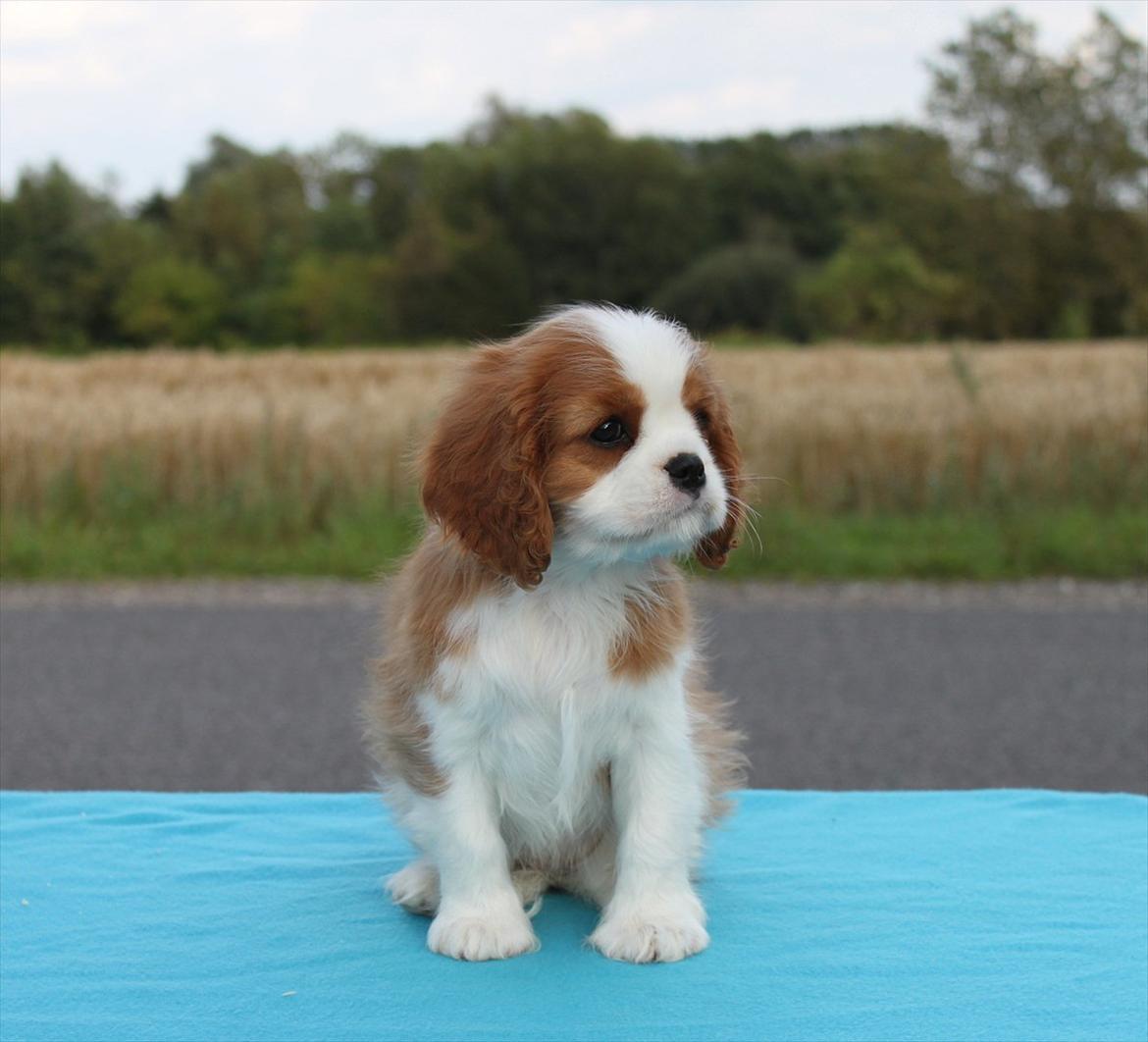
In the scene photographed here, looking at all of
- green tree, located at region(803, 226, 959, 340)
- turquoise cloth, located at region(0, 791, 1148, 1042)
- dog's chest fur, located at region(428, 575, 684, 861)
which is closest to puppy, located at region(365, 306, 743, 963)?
dog's chest fur, located at region(428, 575, 684, 861)

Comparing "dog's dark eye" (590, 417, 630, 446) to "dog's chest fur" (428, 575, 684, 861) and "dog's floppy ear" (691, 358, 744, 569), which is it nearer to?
"dog's floppy ear" (691, 358, 744, 569)

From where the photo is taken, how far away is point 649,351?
291 cm

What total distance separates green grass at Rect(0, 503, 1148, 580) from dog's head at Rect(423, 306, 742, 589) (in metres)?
8.12

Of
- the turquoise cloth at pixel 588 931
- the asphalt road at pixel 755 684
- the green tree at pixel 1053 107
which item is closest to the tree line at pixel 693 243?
the green tree at pixel 1053 107

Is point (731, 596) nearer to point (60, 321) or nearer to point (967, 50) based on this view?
point (60, 321)

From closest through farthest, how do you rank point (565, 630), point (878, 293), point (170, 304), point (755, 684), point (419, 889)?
point (565, 630) → point (419, 889) → point (755, 684) → point (170, 304) → point (878, 293)

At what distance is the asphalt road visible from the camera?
7.06 m

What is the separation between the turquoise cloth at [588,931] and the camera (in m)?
3.03

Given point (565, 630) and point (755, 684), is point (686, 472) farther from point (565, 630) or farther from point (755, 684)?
point (755, 684)

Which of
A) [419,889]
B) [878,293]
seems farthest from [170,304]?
[419,889]

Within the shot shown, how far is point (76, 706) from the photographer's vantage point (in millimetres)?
8156

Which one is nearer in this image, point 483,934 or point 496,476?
point 496,476

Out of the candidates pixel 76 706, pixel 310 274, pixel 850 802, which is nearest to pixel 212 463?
pixel 76 706

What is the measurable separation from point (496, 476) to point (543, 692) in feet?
1.56
